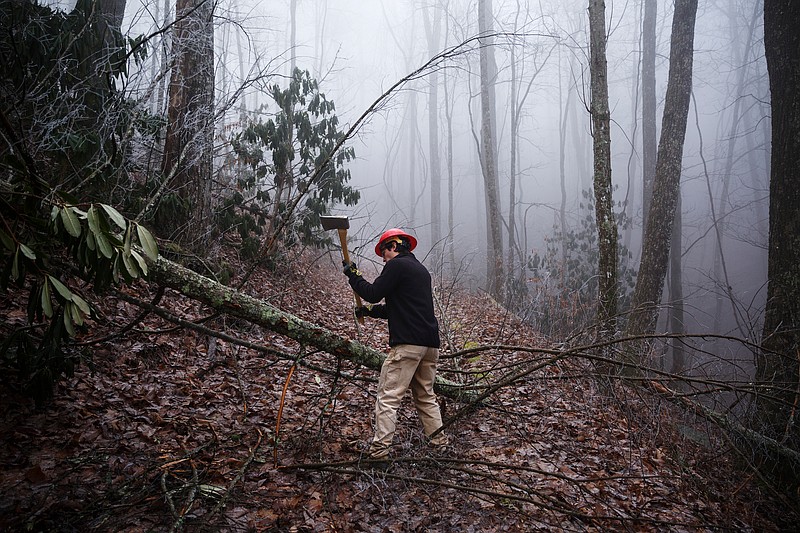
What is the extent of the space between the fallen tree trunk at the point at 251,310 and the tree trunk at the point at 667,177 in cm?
519

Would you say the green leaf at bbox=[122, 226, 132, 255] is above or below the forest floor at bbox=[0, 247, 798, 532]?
above

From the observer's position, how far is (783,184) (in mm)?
5070

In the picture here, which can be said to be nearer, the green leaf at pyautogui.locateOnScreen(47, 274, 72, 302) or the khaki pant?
the green leaf at pyautogui.locateOnScreen(47, 274, 72, 302)

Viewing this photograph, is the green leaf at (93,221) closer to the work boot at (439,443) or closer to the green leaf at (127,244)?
the green leaf at (127,244)

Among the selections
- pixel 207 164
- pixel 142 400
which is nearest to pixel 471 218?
pixel 207 164

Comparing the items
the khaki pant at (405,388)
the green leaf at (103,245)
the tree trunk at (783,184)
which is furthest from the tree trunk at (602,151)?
the green leaf at (103,245)

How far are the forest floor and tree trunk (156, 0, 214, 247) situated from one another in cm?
108

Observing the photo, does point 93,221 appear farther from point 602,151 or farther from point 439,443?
point 602,151

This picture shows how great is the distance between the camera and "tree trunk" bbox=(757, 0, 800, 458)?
481cm

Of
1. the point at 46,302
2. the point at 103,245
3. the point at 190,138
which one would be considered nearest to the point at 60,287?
the point at 46,302

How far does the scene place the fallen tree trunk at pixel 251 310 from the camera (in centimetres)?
330

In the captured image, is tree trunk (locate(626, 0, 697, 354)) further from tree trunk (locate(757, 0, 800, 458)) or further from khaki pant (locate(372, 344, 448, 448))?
khaki pant (locate(372, 344, 448, 448))

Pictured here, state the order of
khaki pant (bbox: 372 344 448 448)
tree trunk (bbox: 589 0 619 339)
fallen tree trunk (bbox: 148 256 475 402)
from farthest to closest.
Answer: tree trunk (bbox: 589 0 619 339)
khaki pant (bbox: 372 344 448 448)
fallen tree trunk (bbox: 148 256 475 402)

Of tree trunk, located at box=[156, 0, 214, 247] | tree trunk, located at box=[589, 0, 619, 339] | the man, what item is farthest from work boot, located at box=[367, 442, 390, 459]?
tree trunk, located at box=[589, 0, 619, 339]
